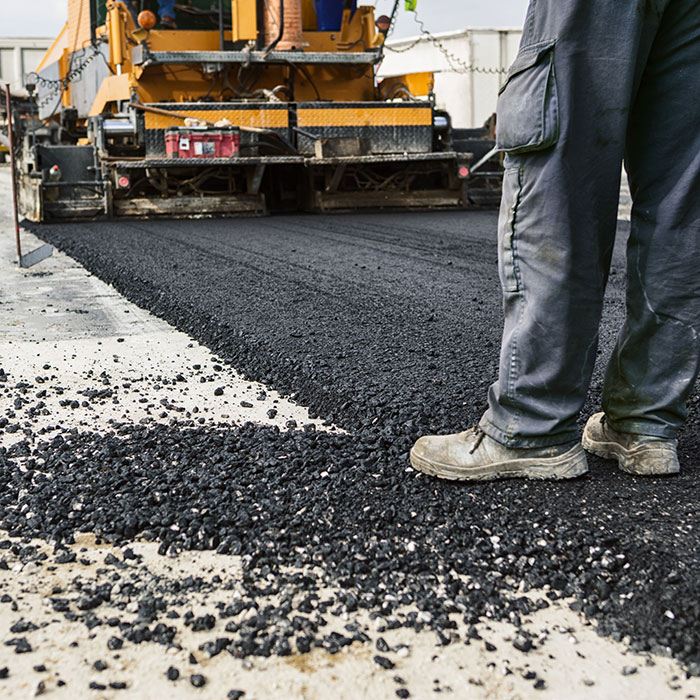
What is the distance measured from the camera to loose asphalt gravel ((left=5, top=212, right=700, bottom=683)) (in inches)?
69.7

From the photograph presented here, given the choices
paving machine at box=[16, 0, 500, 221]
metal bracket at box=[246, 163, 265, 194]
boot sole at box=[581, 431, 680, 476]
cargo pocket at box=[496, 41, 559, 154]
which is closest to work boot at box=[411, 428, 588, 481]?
boot sole at box=[581, 431, 680, 476]

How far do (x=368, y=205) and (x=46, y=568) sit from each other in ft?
30.2

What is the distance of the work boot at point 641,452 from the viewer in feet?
7.71

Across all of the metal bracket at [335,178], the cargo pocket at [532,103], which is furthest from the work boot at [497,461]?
the metal bracket at [335,178]

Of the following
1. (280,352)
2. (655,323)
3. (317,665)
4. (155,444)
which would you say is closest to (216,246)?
(280,352)

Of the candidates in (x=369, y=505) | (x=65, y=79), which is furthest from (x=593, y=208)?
(x=65, y=79)

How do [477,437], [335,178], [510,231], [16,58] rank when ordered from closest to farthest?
[510,231] → [477,437] → [335,178] → [16,58]

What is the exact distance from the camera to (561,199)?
216cm

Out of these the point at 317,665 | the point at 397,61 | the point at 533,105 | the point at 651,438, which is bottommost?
the point at 317,665

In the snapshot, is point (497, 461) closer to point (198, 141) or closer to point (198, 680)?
point (198, 680)

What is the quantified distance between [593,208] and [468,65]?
21.0 m

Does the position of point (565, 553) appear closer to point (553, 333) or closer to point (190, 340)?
point (553, 333)

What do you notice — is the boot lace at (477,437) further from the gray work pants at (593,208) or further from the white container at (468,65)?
the white container at (468,65)

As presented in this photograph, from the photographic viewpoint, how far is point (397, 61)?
Answer: 2431 cm
